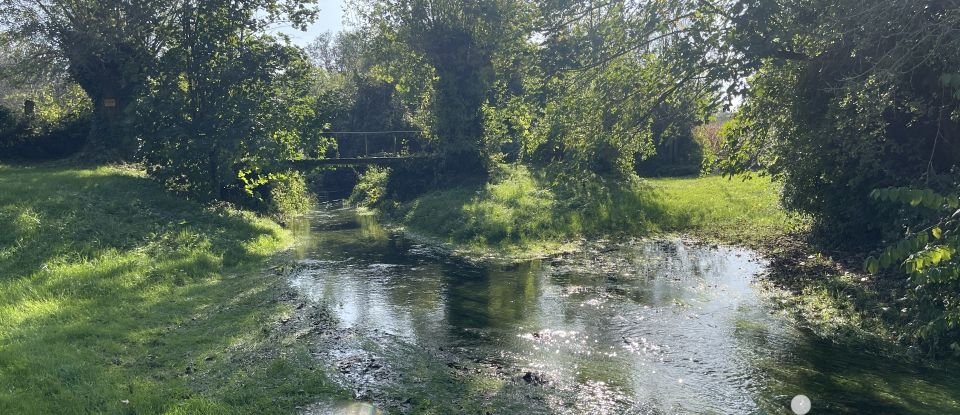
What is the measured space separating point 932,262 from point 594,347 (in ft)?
19.9

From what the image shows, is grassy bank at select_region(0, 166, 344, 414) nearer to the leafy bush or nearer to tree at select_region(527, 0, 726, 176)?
tree at select_region(527, 0, 726, 176)

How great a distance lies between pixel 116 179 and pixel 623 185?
979 inches

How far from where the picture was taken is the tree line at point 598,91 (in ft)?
38.6

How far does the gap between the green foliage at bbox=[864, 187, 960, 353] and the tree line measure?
0.12ft

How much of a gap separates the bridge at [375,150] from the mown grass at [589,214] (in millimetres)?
6160

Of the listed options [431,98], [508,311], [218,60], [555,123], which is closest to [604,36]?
[555,123]

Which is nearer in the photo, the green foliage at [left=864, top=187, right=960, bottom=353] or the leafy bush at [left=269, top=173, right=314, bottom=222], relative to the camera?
the green foliage at [left=864, top=187, right=960, bottom=353]

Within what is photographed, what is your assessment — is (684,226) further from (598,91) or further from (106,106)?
(106,106)

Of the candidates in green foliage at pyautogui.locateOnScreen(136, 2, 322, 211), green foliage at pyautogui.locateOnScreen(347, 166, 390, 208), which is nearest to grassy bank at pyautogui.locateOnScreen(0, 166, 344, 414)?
green foliage at pyautogui.locateOnScreen(136, 2, 322, 211)

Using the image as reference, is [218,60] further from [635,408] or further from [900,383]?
[900,383]

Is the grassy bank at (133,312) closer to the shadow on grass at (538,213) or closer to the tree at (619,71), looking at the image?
the shadow on grass at (538,213)

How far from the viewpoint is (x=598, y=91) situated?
16219 millimetres

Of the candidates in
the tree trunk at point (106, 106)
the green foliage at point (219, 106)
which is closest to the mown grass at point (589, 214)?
the green foliage at point (219, 106)

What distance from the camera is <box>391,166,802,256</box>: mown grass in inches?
945
